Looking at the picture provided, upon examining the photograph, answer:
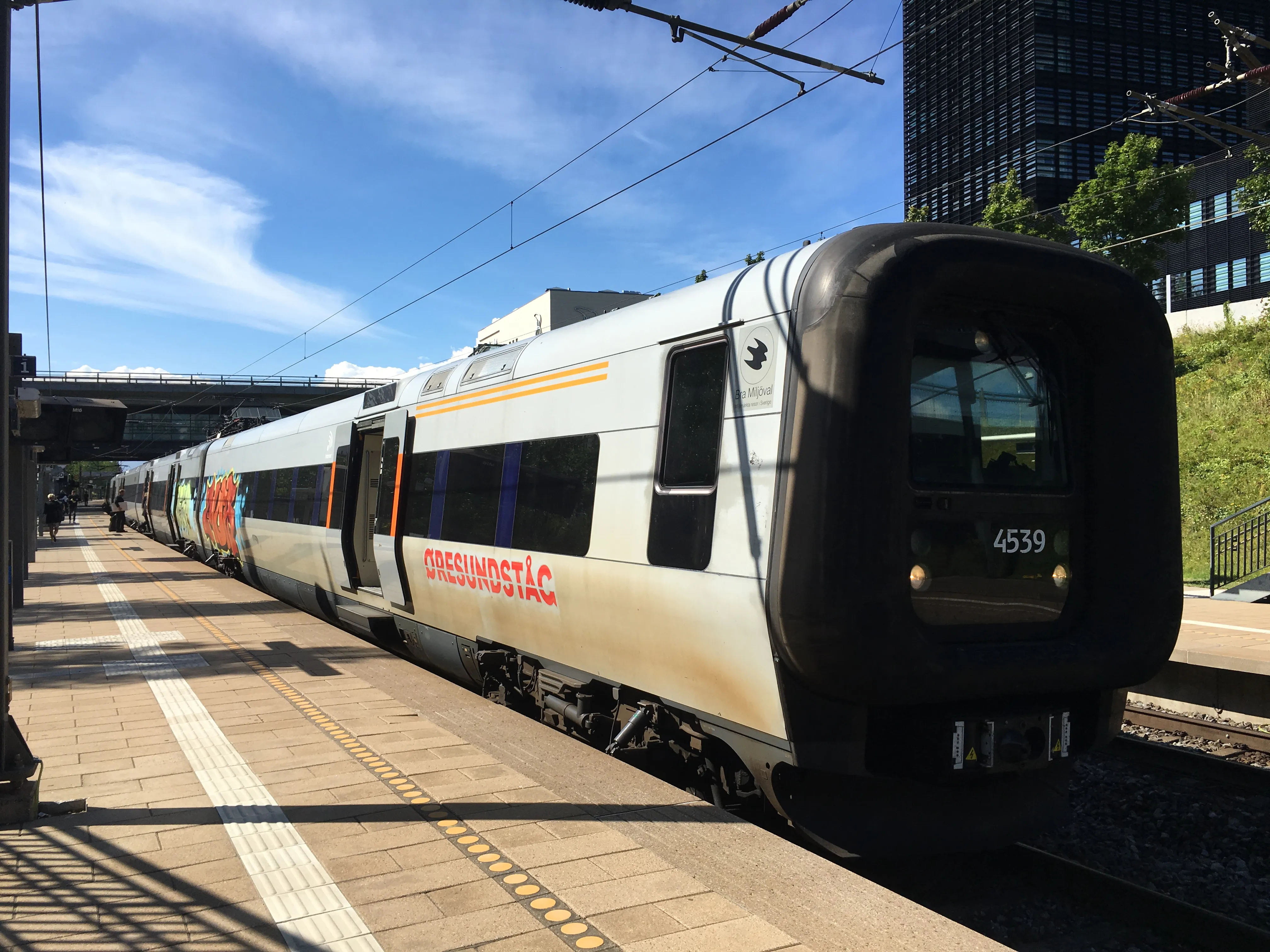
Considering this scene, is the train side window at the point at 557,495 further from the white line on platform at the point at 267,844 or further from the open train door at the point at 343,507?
the open train door at the point at 343,507

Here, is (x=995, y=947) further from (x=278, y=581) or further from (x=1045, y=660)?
(x=278, y=581)

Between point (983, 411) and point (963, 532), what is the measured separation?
65 cm

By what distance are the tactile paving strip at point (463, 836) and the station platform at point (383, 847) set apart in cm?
1

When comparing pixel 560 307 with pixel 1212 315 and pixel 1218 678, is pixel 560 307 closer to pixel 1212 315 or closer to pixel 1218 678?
pixel 1212 315

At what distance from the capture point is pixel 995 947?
3.41 meters

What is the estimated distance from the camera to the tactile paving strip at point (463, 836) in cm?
354

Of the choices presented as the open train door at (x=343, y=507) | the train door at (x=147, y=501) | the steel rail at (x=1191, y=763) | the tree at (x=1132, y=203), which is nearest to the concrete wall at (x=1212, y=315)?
the tree at (x=1132, y=203)

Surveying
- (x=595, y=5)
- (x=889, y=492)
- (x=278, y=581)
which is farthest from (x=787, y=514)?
(x=278, y=581)

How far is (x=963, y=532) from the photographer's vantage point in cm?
473

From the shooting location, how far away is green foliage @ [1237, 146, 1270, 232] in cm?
2188

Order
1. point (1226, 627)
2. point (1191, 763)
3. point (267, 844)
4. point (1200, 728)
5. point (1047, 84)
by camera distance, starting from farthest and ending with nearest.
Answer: point (1047, 84), point (1226, 627), point (1200, 728), point (1191, 763), point (267, 844)

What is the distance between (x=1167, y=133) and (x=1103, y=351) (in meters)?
50.8

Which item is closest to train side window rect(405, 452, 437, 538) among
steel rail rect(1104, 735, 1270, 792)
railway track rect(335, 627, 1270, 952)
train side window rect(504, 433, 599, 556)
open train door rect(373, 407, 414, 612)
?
open train door rect(373, 407, 414, 612)

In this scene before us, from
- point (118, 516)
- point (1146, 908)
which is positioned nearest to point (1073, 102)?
point (1146, 908)
